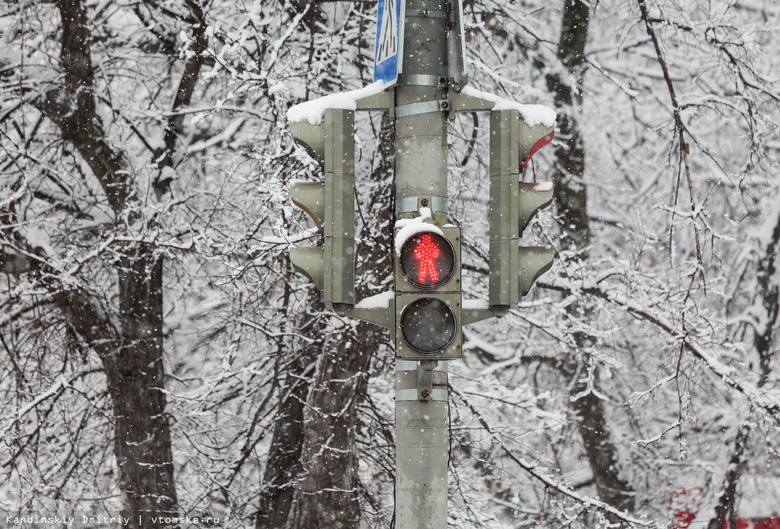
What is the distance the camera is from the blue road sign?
3922mm

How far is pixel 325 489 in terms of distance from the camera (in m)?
8.52

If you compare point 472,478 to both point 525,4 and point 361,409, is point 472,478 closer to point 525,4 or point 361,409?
point 361,409

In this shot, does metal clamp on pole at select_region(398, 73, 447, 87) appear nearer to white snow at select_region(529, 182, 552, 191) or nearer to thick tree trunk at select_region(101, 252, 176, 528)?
white snow at select_region(529, 182, 552, 191)

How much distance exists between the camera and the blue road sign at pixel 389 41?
12.9ft

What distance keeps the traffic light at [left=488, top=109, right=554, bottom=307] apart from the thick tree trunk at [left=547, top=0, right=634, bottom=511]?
6.42 m

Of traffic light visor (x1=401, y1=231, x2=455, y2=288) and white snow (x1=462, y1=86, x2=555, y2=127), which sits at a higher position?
white snow (x1=462, y1=86, x2=555, y2=127)

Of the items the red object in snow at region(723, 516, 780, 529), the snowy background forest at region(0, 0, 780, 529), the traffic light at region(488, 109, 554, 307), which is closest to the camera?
the traffic light at region(488, 109, 554, 307)

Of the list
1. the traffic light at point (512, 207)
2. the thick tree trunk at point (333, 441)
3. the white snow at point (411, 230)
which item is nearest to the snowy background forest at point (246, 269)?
the thick tree trunk at point (333, 441)

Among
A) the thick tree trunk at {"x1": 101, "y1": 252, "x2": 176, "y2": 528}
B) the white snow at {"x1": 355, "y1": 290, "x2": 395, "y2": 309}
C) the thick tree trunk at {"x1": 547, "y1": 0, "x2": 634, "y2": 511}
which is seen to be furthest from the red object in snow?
the white snow at {"x1": 355, "y1": 290, "x2": 395, "y2": 309}

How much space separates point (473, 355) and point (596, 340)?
2568 mm

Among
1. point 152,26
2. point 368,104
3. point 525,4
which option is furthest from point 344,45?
point 368,104

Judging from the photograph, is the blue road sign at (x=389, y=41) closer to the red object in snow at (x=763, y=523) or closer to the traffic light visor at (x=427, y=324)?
the traffic light visor at (x=427, y=324)

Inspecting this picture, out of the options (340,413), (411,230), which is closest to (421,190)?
(411,230)

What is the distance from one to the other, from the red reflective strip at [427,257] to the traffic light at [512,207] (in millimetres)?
271
